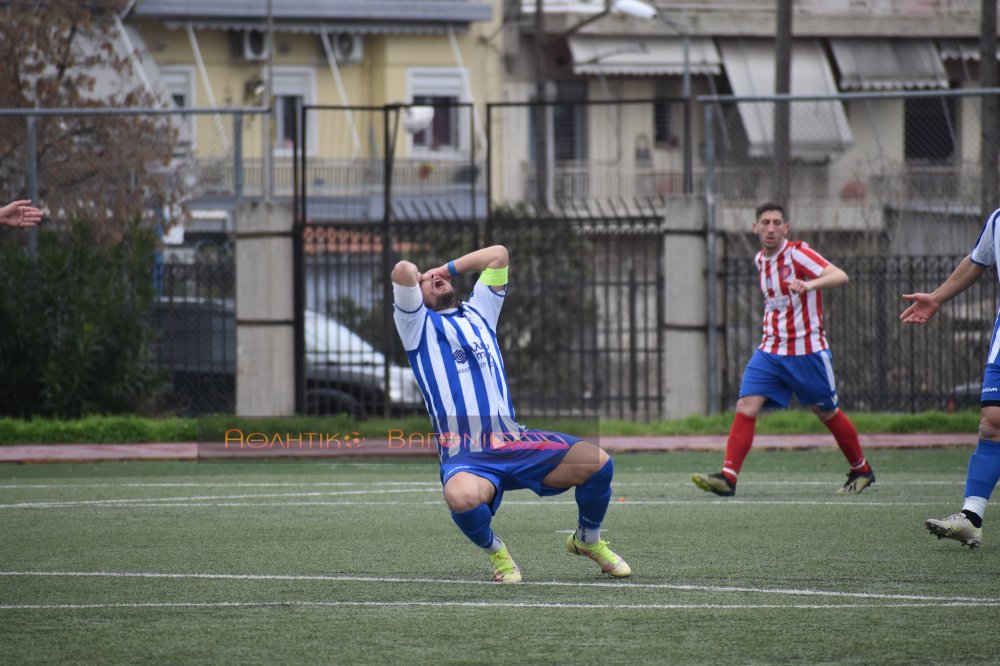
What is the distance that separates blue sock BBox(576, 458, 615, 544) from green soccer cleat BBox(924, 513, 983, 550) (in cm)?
192

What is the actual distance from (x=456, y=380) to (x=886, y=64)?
34.6 m

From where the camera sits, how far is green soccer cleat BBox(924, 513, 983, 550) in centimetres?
833

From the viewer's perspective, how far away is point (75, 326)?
16.6 meters

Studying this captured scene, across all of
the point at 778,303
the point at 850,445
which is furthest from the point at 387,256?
the point at 850,445

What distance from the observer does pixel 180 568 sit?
826 centimetres

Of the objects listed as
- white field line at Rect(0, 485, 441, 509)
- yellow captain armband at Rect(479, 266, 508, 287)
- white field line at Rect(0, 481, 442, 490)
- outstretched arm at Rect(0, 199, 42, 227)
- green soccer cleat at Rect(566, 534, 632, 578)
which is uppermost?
outstretched arm at Rect(0, 199, 42, 227)

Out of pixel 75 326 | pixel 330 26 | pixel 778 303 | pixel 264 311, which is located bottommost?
pixel 75 326

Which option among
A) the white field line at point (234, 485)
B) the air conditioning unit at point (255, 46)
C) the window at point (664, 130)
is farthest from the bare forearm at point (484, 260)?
the window at point (664, 130)

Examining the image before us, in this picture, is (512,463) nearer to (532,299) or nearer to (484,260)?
(484,260)

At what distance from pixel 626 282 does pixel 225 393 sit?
489 cm

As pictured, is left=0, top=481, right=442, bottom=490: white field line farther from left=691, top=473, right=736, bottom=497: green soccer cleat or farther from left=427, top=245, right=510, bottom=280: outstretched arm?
left=427, top=245, right=510, bottom=280: outstretched arm

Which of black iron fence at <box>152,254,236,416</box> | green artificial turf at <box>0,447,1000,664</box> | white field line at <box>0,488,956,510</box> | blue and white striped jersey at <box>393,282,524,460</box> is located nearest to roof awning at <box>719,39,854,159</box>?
black iron fence at <box>152,254,236,416</box>

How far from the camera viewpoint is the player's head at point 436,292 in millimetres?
7730

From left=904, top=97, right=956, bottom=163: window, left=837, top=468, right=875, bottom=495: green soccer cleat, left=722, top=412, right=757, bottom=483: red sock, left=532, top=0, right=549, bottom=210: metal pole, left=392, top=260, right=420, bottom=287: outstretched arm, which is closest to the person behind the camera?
left=392, top=260, right=420, bottom=287: outstretched arm
